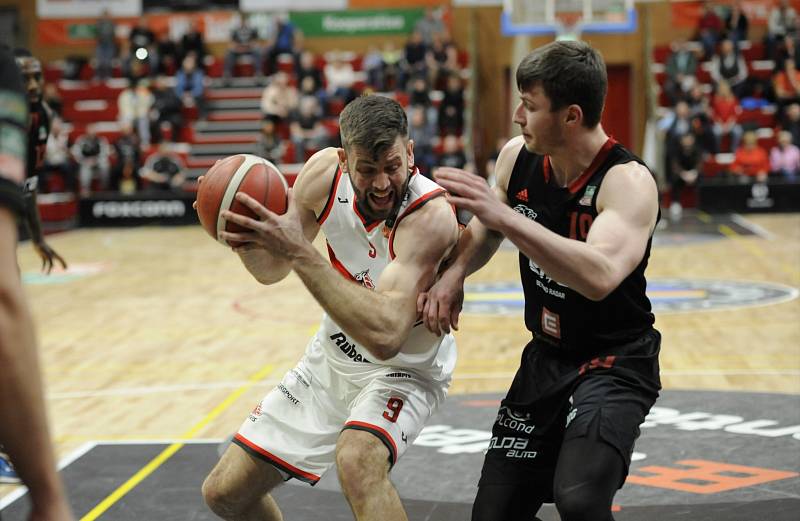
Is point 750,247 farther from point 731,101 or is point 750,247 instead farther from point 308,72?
point 308,72

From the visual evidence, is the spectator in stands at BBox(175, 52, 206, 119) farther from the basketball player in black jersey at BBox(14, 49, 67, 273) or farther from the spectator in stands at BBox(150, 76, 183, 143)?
the basketball player in black jersey at BBox(14, 49, 67, 273)

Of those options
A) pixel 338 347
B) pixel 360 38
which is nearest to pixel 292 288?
pixel 338 347

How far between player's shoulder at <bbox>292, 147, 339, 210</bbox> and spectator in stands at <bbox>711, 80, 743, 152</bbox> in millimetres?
17966

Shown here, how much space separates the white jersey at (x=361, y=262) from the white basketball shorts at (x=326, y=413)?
0.04 meters

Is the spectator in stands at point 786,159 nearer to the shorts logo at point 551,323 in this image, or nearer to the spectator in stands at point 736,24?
the spectator in stands at point 736,24

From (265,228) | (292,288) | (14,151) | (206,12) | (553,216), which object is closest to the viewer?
(14,151)

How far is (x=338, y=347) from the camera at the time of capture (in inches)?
164

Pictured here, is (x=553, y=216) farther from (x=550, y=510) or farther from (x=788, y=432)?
(x=788, y=432)

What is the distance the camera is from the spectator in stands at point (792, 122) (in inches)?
798

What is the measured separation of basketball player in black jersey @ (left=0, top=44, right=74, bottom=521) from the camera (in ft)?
5.54

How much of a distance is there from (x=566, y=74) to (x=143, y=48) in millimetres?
21431

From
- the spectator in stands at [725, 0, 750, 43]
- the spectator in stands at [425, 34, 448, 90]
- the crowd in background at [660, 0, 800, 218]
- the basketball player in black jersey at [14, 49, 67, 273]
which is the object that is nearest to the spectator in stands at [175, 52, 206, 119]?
the spectator in stands at [425, 34, 448, 90]

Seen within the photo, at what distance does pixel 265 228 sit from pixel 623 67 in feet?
73.0

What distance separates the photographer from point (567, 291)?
3.76 metres
